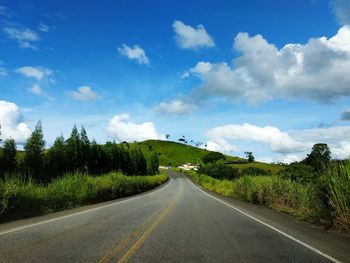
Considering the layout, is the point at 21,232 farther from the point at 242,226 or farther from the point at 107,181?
the point at 107,181

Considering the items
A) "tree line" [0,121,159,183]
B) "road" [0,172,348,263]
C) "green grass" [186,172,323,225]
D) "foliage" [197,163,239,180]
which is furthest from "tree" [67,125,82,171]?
"road" [0,172,348,263]

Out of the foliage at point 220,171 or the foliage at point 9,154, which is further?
the foliage at point 220,171

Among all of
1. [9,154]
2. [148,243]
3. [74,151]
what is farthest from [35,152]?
[148,243]

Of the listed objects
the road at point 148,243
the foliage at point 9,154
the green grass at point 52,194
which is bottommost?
the road at point 148,243

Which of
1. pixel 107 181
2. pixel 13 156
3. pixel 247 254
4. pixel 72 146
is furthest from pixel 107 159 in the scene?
pixel 247 254

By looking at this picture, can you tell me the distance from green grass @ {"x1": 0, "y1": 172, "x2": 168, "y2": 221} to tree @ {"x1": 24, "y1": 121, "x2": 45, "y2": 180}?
1380 inches

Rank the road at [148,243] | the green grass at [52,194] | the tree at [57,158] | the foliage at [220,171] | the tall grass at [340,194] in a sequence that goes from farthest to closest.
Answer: the foliage at [220,171]
the tree at [57,158]
the green grass at [52,194]
the tall grass at [340,194]
the road at [148,243]

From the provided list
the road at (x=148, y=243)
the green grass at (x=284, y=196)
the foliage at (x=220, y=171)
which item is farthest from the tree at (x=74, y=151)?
the road at (x=148, y=243)

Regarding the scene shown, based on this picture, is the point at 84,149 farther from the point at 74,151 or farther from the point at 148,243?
the point at 148,243

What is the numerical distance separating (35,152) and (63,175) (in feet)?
142

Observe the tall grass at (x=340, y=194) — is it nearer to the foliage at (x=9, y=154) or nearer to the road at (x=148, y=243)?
the road at (x=148, y=243)

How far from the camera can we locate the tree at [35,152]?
2694 inches

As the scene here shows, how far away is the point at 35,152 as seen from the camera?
69.2 metres

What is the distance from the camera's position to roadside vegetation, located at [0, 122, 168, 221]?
62.3 ft
